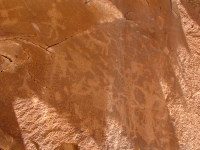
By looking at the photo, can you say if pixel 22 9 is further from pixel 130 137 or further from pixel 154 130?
pixel 154 130

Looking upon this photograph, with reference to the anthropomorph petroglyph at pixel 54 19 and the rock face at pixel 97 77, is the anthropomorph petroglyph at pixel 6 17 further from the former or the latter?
the anthropomorph petroglyph at pixel 54 19

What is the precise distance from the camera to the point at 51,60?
155 centimetres

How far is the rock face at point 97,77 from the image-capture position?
1409 millimetres

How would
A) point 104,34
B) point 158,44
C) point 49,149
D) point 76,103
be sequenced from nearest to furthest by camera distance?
1. point 49,149
2. point 76,103
3. point 104,34
4. point 158,44

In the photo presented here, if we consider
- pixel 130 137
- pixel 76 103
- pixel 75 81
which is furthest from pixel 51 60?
pixel 130 137

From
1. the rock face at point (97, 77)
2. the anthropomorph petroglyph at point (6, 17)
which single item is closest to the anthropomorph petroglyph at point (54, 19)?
the rock face at point (97, 77)

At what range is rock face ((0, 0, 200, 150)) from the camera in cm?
141

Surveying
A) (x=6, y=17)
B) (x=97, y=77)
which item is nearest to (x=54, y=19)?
(x=6, y=17)

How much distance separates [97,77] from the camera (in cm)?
167

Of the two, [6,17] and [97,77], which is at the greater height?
[6,17]

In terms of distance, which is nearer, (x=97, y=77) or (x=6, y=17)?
(x=6, y=17)

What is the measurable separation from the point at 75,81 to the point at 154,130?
0.62m

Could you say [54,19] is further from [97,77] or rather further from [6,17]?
[97,77]

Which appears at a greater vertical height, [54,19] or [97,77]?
[54,19]
